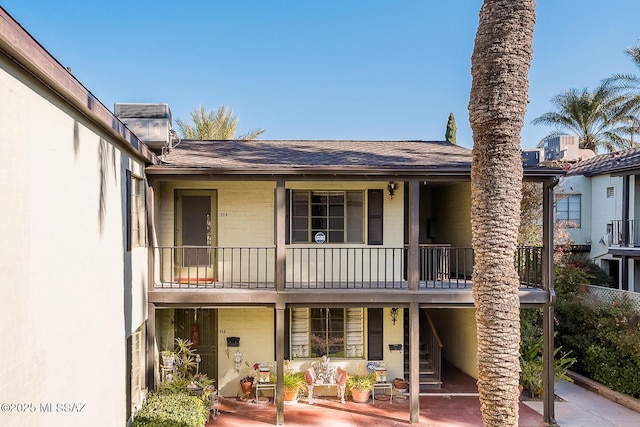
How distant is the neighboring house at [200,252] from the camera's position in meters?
4.29

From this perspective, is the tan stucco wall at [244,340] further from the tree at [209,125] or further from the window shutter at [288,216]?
the tree at [209,125]

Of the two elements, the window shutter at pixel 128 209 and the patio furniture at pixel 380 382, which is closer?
the window shutter at pixel 128 209

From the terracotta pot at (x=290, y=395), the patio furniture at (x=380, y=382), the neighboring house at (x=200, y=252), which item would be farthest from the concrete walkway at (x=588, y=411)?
the terracotta pot at (x=290, y=395)

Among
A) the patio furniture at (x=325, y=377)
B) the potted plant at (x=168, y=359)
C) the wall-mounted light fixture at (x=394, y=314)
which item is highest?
the wall-mounted light fixture at (x=394, y=314)

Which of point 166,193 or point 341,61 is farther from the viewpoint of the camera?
point 341,61

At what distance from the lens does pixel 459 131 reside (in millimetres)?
25922

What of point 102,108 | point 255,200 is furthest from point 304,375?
point 102,108

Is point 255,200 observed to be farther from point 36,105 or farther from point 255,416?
point 36,105

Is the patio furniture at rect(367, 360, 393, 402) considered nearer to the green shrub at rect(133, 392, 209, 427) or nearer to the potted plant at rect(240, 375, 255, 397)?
the potted plant at rect(240, 375, 255, 397)

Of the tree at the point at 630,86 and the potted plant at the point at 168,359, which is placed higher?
the tree at the point at 630,86

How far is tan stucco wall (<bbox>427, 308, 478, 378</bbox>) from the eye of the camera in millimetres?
11859

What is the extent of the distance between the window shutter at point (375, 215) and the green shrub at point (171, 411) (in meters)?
5.42

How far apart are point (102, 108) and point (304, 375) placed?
7.51 m

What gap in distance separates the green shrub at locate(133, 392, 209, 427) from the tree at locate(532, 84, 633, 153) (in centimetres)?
2438
